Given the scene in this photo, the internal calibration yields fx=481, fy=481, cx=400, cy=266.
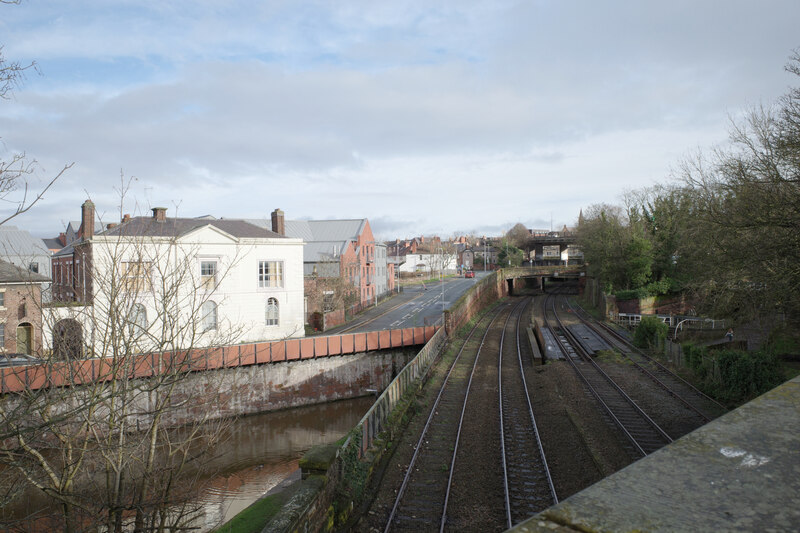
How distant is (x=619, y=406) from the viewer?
16984 mm

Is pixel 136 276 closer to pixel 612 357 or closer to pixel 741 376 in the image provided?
pixel 741 376

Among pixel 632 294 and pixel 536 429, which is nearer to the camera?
pixel 536 429

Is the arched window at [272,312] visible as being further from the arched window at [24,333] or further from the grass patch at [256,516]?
the grass patch at [256,516]

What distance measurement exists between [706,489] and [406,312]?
4285cm

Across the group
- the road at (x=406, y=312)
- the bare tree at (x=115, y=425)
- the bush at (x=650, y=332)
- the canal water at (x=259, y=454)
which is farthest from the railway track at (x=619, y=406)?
the road at (x=406, y=312)

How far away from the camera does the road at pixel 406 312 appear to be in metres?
38.4

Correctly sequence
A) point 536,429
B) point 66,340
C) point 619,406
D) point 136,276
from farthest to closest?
1. point 619,406
2. point 536,429
3. point 66,340
4. point 136,276

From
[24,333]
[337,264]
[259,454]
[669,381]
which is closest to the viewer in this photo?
[669,381]

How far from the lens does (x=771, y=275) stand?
1481cm

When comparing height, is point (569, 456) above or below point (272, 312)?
below

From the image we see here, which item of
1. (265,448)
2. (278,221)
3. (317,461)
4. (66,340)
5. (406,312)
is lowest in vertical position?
(265,448)

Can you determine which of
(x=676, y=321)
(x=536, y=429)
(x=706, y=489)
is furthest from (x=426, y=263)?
(x=706, y=489)

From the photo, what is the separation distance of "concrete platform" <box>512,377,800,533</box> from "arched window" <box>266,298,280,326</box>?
102 feet

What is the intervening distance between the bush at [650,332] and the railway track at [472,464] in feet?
30.0
